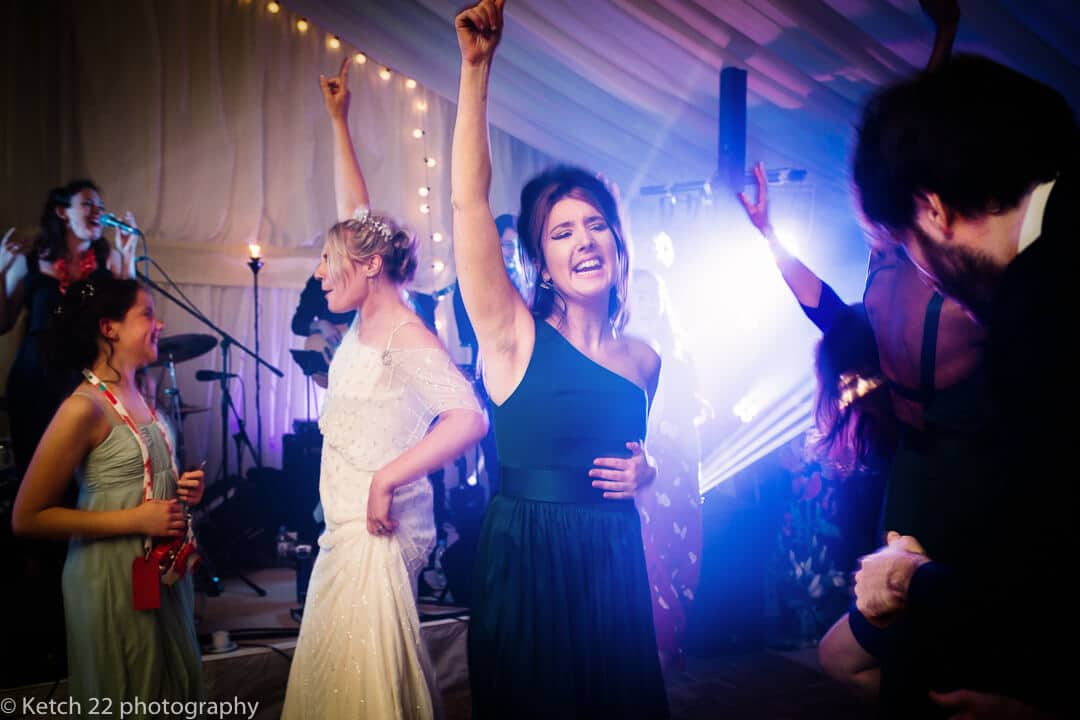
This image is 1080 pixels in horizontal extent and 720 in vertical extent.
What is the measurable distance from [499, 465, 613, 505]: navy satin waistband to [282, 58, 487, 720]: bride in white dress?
0.32m

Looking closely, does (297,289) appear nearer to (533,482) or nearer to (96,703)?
(96,703)

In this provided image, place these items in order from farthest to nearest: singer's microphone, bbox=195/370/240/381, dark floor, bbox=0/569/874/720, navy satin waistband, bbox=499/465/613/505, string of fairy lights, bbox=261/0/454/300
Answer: string of fairy lights, bbox=261/0/454/300 < singer's microphone, bbox=195/370/240/381 < dark floor, bbox=0/569/874/720 < navy satin waistband, bbox=499/465/613/505

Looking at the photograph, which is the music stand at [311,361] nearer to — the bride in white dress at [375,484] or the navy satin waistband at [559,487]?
the bride in white dress at [375,484]

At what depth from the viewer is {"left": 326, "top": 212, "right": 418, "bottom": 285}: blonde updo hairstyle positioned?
7.20 feet

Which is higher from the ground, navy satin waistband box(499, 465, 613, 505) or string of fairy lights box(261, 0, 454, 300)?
string of fairy lights box(261, 0, 454, 300)

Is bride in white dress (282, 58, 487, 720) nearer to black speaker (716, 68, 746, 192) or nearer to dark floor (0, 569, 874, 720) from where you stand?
dark floor (0, 569, 874, 720)

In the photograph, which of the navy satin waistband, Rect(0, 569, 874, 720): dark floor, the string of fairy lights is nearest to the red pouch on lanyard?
the navy satin waistband

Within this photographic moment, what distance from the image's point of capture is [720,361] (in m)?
5.55

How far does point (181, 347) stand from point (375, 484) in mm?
3514

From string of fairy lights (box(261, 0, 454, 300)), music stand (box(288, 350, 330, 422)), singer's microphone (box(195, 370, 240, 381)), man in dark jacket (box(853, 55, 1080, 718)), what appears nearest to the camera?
man in dark jacket (box(853, 55, 1080, 718))

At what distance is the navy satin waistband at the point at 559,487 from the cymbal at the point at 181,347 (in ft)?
12.6

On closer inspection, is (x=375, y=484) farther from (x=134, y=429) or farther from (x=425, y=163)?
(x=425, y=163)

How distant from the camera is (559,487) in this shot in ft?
5.55

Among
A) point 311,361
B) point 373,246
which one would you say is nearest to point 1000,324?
point 373,246
